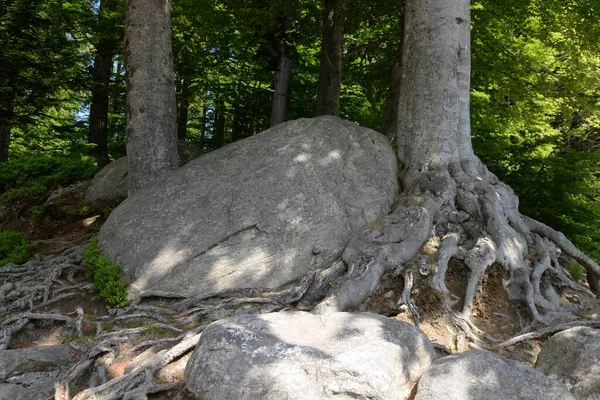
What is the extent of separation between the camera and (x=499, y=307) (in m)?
4.95

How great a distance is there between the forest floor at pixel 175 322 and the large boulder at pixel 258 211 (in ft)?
1.65

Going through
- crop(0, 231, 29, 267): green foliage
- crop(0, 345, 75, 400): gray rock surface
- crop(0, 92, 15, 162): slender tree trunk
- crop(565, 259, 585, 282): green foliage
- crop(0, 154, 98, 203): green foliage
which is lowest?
crop(0, 345, 75, 400): gray rock surface

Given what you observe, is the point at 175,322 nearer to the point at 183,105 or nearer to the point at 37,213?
the point at 37,213

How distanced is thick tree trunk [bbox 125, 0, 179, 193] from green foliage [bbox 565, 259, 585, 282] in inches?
228

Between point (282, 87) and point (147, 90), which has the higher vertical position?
point (282, 87)

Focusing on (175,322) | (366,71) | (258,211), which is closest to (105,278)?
(175,322)

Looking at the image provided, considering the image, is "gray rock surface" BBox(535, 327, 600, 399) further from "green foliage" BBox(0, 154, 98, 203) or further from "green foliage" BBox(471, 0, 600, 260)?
"green foliage" BBox(0, 154, 98, 203)

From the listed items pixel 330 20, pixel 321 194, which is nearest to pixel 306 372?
pixel 321 194

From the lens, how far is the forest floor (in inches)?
167

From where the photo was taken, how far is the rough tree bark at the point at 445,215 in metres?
4.89

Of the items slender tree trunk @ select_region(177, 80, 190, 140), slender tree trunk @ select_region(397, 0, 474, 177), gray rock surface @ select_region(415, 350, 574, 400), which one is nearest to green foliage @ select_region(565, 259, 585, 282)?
slender tree trunk @ select_region(397, 0, 474, 177)

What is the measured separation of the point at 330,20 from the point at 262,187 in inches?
243

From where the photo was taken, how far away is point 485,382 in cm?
300

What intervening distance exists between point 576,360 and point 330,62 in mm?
8631
